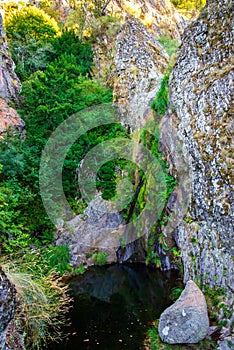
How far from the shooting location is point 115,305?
858cm

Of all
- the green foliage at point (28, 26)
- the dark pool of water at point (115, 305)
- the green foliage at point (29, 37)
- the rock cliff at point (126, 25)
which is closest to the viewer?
the dark pool of water at point (115, 305)

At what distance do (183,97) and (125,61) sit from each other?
7736 mm

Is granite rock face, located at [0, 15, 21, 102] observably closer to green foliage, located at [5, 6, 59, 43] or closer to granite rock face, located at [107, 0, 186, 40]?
green foliage, located at [5, 6, 59, 43]

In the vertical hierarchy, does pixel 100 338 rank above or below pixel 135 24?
below

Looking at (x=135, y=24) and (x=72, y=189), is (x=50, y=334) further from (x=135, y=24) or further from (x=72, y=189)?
(x=135, y=24)

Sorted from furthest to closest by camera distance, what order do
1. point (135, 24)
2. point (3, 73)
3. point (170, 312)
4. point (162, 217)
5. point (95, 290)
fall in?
point (135, 24) < point (3, 73) < point (162, 217) < point (95, 290) < point (170, 312)

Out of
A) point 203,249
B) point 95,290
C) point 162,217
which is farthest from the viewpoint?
point 162,217

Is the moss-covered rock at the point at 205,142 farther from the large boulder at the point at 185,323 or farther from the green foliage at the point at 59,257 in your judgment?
the green foliage at the point at 59,257

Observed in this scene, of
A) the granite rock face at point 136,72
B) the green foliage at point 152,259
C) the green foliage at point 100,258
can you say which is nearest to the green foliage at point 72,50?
the granite rock face at point 136,72

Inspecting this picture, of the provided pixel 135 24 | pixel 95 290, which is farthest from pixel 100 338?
pixel 135 24

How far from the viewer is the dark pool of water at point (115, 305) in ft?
22.0

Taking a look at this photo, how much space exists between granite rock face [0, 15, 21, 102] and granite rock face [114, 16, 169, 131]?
16.8ft

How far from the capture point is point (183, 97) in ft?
33.1

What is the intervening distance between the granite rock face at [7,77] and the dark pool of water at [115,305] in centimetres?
967
